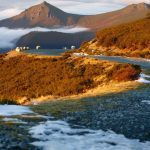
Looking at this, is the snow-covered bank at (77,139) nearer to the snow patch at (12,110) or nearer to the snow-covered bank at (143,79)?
the snow patch at (12,110)

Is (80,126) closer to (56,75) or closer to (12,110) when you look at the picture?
(12,110)

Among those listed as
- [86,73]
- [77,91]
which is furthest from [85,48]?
[77,91]

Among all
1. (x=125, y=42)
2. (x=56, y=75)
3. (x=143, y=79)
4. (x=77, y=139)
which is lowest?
(x=56, y=75)

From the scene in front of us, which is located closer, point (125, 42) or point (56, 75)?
point (56, 75)

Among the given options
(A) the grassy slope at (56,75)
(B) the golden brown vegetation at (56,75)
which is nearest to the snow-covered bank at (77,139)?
(B) the golden brown vegetation at (56,75)

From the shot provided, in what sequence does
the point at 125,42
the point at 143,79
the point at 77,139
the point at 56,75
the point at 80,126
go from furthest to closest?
the point at 125,42, the point at 56,75, the point at 143,79, the point at 80,126, the point at 77,139

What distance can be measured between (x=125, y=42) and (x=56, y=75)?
117ft

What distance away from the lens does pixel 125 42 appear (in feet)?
303

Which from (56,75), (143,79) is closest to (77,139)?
(143,79)

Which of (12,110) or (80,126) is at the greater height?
(12,110)

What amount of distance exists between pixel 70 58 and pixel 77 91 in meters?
30.2

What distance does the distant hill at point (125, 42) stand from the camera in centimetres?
8833

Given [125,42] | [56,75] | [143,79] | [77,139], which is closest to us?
[77,139]

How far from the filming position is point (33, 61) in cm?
7869
